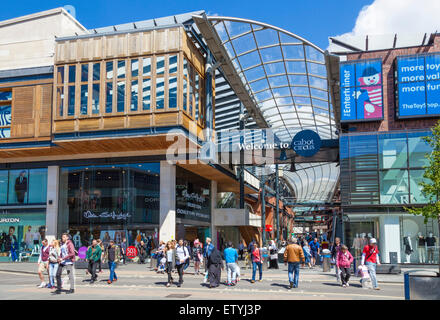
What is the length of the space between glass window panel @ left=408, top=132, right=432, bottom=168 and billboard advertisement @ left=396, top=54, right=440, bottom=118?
3.74 feet

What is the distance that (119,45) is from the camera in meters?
26.5

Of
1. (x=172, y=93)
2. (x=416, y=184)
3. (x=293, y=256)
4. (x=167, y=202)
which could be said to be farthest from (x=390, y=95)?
(x=293, y=256)

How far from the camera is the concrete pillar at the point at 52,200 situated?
2961 centimetres

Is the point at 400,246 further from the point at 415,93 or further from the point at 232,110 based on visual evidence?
the point at 232,110

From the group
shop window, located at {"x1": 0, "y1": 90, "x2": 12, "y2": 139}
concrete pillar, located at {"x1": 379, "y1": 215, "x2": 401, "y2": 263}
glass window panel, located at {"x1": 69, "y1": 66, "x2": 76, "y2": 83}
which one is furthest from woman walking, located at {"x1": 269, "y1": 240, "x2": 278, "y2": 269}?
shop window, located at {"x1": 0, "y1": 90, "x2": 12, "y2": 139}

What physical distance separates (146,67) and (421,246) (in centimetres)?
1794

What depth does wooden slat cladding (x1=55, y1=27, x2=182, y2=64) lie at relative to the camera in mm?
25875

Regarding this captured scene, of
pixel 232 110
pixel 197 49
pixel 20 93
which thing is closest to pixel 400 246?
pixel 197 49

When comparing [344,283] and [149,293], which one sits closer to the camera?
[149,293]

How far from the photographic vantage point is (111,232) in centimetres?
2844

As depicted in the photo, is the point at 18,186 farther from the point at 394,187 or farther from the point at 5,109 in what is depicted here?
the point at 394,187

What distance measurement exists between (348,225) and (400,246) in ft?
9.58

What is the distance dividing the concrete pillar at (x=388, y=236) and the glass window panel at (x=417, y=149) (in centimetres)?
317

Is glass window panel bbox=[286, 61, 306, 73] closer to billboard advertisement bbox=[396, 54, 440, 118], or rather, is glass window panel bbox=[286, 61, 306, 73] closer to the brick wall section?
the brick wall section
